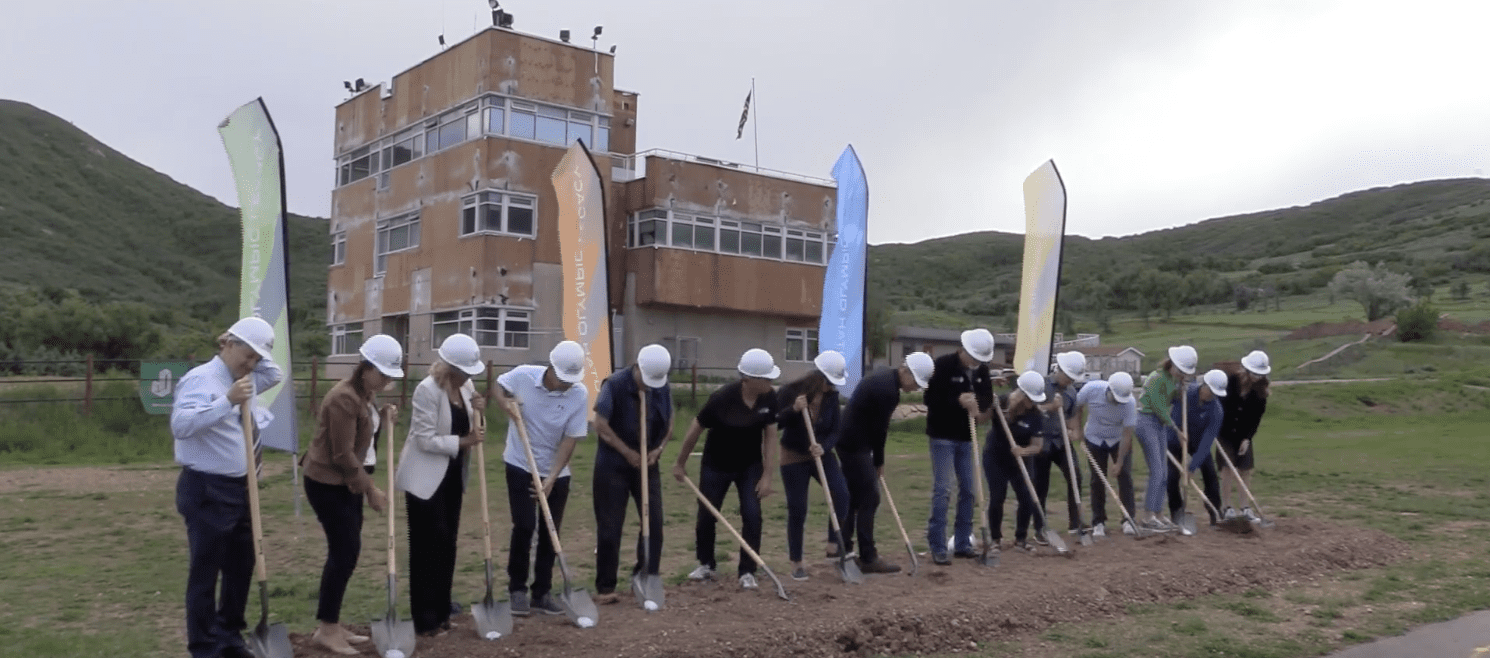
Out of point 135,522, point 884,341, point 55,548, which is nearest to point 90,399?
point 135,522

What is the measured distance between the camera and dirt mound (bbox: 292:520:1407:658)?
7.36 meters

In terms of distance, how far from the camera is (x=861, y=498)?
10102 millimetres

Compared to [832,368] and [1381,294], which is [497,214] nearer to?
[832,368]

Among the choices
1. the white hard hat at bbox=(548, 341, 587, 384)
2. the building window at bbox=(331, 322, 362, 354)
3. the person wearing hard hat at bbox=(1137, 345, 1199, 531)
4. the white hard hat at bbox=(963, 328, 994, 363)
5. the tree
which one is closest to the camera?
the white hard hat at bbox=(548, 341, 587, 384)

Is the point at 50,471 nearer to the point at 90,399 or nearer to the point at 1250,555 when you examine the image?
the point at 90,399

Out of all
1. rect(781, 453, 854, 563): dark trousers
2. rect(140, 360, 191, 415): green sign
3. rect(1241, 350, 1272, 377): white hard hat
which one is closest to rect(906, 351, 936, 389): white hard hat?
rect(781, 453, 854, 563): dark trousers

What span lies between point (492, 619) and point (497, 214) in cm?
2887

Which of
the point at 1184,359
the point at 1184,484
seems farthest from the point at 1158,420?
the point at 1184,484

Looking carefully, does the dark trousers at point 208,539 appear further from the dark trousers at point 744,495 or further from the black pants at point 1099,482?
the black pants at point 1099,482

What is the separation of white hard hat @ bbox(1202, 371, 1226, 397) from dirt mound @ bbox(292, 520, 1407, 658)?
1.87 m

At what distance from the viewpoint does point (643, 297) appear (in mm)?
38500

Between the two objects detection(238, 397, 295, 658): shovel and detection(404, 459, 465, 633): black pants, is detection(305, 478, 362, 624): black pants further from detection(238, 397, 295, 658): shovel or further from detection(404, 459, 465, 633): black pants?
detection(404, 459, 465, 633): black pants

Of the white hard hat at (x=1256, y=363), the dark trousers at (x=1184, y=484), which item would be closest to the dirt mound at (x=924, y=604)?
the dark trousers at (x=1184, y=484)

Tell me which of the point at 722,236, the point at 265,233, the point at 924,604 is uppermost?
the point at 722,236
